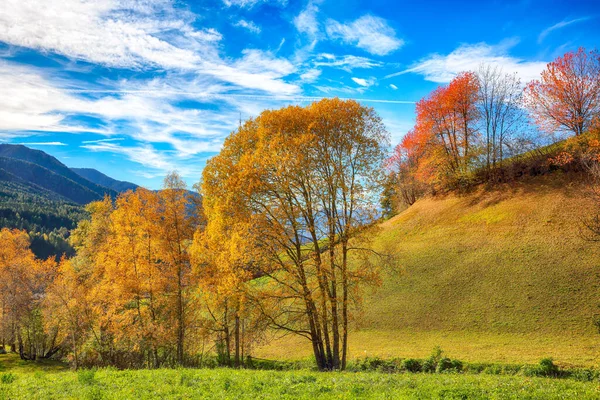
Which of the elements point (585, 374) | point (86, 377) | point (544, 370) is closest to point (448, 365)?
point (544, 370)

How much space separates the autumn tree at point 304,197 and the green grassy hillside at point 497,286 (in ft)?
12.5

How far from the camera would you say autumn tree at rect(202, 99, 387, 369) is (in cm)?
2142

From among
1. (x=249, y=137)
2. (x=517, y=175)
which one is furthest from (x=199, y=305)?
(x=517, y=175)

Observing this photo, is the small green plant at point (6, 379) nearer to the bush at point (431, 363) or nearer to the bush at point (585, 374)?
the bush at point (431, 363)

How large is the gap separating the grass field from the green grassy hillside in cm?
1300

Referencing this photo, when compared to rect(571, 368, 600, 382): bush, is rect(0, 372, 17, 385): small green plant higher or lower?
higher

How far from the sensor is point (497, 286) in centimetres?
3734

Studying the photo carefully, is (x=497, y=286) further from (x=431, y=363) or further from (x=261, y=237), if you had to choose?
(x=261, y=237)

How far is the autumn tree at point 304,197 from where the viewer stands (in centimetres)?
2142

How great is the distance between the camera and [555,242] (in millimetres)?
38656

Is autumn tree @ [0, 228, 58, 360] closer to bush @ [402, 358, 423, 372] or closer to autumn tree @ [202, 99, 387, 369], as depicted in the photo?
autumn tree @ [202, 99, 387, 369]

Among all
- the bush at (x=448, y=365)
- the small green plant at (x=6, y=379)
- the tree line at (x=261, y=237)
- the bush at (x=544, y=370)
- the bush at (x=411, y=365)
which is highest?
the tree line at (x=261, y=237)

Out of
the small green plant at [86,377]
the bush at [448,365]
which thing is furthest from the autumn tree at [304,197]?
the small green plant at [86,377]

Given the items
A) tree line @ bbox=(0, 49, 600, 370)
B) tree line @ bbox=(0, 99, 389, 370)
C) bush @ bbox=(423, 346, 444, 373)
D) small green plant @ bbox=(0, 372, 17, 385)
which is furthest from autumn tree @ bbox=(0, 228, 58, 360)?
bush @ bbox=(423, 346, 444, 373)
